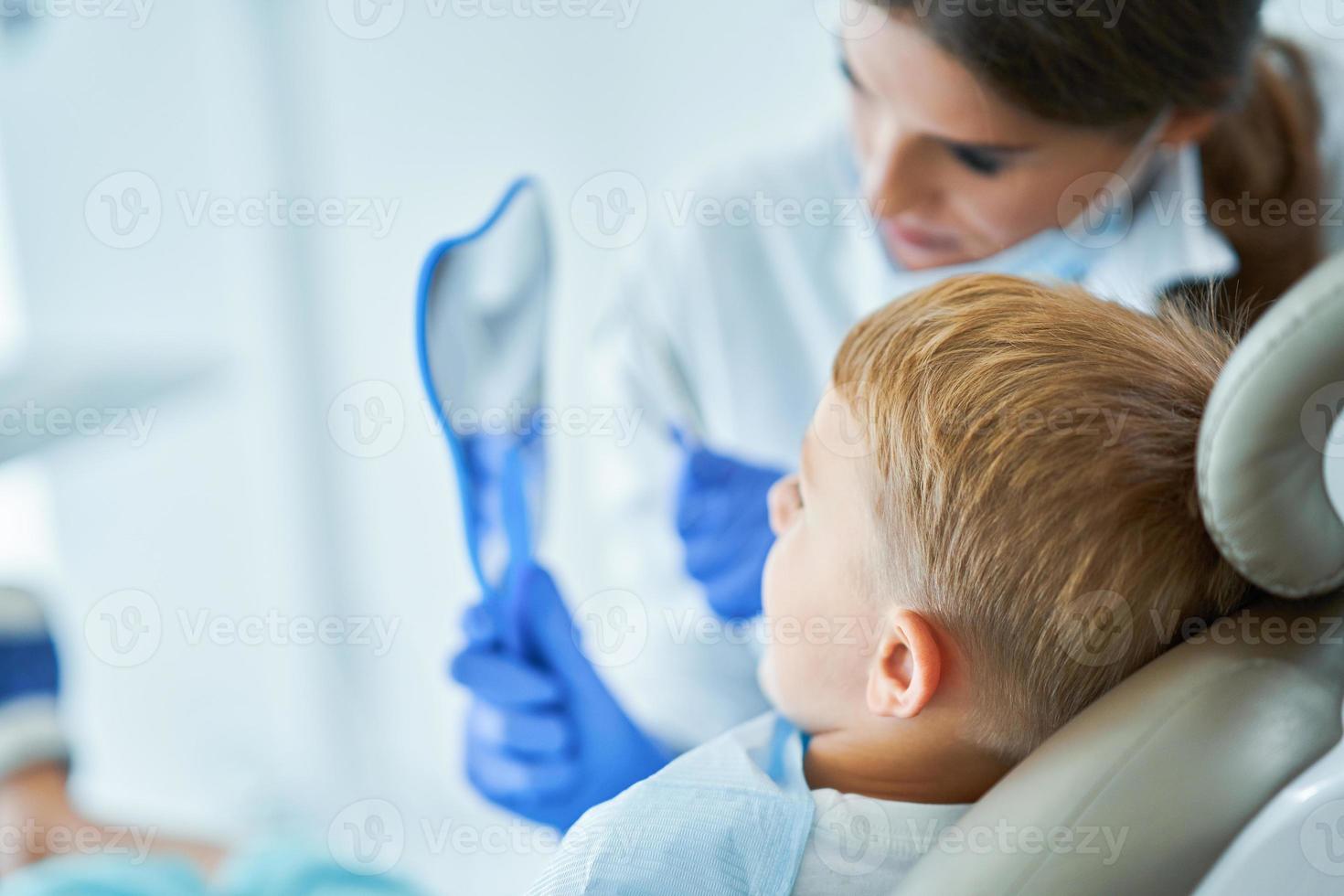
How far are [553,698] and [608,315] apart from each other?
0.46 meters

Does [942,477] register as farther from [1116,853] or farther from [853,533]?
[1116,853]

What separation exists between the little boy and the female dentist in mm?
69

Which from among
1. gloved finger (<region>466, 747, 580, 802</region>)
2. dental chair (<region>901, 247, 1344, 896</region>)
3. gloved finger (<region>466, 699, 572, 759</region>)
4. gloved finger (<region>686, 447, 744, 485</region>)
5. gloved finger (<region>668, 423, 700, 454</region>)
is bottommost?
gloved finger (<region>466, 747, 580, 802</region>)

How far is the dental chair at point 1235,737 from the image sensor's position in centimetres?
50

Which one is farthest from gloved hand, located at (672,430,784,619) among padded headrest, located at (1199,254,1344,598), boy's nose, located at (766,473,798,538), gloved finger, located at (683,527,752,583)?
padded headrest, located at (1199,254,1344,598)

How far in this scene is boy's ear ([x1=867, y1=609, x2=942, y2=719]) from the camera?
23.6 inches

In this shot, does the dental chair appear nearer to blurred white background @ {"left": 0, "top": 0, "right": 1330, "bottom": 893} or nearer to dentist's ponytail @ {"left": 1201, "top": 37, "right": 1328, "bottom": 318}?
dentist's ponytail @ {"left": 1201, "top": 37, "right": 1328, "bottom": 318}

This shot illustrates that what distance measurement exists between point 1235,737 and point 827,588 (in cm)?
22

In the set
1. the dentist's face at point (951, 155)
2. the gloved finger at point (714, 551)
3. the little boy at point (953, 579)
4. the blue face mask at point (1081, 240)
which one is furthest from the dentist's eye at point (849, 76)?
the gloved finger at point (714, 551)

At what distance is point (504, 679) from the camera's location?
0.93m

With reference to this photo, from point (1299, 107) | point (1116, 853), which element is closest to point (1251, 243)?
point (1299, 107)

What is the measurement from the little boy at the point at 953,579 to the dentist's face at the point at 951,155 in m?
0.21

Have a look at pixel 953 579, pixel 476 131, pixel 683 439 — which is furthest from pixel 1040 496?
pixel 476 131

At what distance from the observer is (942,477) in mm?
595
